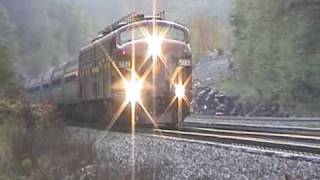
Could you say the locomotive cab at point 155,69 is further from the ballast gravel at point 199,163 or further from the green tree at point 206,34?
the green tree at point 206,34

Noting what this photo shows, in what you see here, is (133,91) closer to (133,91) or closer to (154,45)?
(133,91)

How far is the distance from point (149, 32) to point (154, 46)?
712 mm

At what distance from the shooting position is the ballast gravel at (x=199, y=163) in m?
8.94

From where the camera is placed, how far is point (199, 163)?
1052cm

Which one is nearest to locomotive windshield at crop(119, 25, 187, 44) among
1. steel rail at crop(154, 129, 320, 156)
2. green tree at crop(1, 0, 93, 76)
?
steel rail at crop(154, 129, 320, 156)

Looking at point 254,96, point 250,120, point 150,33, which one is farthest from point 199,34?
point 150,33

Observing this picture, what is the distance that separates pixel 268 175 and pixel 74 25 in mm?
94862


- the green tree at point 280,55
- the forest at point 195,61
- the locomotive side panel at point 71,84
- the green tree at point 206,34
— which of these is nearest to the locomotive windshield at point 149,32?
the forest at point 195,61

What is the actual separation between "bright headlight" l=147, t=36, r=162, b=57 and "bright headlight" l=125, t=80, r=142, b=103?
1131mm

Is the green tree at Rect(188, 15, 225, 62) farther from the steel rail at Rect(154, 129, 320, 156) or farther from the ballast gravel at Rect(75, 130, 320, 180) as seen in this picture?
the ballast gravel at Rect(75, 130, 320, 180)

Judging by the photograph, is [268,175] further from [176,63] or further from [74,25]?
[74,25]

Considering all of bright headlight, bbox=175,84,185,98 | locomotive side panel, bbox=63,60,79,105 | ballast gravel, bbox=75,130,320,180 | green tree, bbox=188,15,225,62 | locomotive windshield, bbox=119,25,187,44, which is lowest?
ballast gravel, bbox=75,130,320,180

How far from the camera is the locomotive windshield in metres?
19.2

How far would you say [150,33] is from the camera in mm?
19500
